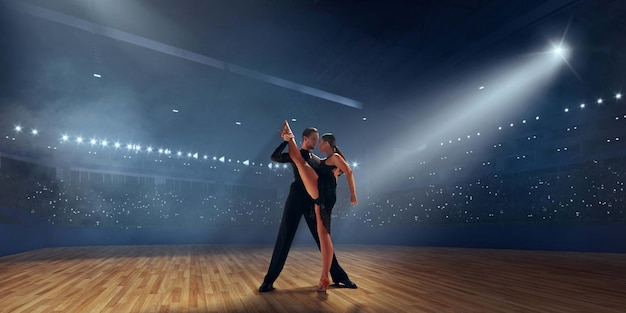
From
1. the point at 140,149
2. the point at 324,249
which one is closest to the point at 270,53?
the point at 324,249

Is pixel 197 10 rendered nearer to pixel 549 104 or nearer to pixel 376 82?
pixel 376 82

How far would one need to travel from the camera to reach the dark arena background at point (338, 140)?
11.3 feet

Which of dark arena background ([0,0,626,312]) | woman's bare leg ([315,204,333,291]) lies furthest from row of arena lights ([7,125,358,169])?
woman's bare leg ([315,204,333,291])

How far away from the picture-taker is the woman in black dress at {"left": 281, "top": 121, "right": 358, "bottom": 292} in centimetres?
280

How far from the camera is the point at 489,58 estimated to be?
7078 millimetres

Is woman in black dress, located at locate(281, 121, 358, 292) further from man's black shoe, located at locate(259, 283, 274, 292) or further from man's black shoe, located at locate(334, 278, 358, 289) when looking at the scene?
man's black shoe, located at locate(259, 283, 274, 292)

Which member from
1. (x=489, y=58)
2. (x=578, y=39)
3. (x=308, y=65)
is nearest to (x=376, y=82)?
(x=308, y=65)

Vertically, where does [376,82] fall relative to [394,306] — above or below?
above

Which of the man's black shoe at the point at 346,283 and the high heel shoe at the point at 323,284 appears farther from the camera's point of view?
the man's black shoe at the point at 346,283

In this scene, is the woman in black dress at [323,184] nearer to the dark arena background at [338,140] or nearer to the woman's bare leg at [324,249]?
the woman's bare leg at [324,249]

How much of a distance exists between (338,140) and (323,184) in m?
9.74

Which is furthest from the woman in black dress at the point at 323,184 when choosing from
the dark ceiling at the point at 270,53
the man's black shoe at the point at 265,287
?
the dark ceiling at the point at 270,53

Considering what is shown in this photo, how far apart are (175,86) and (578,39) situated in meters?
8.51

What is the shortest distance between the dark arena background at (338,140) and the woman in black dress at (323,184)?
0.35 metres
